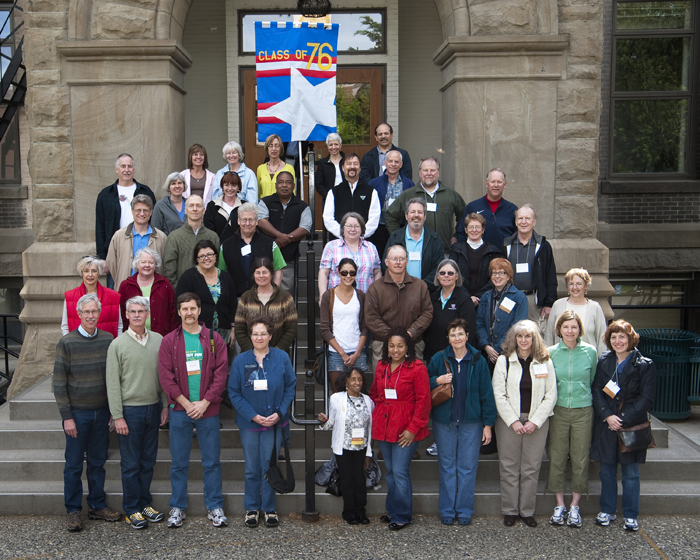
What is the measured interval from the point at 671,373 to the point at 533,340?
12.6ft

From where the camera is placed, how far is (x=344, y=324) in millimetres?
6070

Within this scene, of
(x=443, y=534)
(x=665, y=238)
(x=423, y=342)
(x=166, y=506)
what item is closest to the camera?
(x=443, y=534)

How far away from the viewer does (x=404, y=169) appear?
7.68m

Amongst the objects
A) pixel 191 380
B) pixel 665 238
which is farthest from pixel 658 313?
pixel 191 380

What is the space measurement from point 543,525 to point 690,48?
8.53 meters

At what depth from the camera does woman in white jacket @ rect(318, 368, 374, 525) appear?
5525 millimetres

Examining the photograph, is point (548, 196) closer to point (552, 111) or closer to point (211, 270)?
point (552, 111)

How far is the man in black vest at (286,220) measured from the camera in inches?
274

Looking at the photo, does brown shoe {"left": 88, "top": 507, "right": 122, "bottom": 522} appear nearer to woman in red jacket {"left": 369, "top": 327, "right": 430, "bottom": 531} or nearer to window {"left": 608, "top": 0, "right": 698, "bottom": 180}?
woman in red jacket {"left": 369, "top": 327, "right": 430, "bottom": 531}

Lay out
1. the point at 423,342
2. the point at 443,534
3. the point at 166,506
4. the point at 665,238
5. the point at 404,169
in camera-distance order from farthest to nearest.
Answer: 1. the point at 665,238
2. the point at 404,169
3. the point at 423,342
4. the point at 166,506
5. the point at 443,534

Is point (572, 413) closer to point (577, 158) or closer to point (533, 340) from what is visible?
point (533, 340)

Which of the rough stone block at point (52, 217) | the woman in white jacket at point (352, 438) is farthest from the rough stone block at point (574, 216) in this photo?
the rough stone block at point (52, 217)

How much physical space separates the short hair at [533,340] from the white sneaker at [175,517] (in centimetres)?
290

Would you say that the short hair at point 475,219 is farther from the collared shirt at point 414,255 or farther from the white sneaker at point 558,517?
the white sneaker at point 558,517
